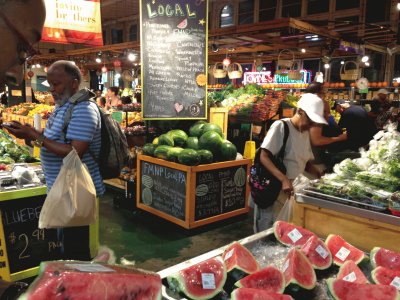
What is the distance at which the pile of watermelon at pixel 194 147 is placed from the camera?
4.90m

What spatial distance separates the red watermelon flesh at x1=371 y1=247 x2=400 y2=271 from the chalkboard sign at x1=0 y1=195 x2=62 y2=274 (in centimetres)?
286

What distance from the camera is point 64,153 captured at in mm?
2717

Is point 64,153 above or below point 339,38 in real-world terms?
below

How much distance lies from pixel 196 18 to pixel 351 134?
9.95 feet

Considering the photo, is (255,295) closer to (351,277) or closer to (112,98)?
(351,277)

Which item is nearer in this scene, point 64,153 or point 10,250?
point 64,153

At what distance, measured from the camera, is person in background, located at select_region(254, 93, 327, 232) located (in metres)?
3.23

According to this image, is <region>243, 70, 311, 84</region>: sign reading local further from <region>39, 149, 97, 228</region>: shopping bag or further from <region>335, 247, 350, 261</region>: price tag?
<region>335, 247, 350, 261</region>: price tag

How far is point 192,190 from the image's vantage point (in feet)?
15.8

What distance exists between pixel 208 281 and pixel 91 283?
63 cm

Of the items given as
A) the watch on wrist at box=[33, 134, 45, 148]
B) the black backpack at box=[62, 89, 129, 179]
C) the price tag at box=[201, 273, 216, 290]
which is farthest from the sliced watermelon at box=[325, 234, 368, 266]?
the watch on wrist at box=[33, 134, 45, 148]

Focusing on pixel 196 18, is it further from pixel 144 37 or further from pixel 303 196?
pixel 303 196

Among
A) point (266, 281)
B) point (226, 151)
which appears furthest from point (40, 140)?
point (226, 151)

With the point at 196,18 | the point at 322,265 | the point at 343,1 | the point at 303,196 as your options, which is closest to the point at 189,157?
the point at 196,18
